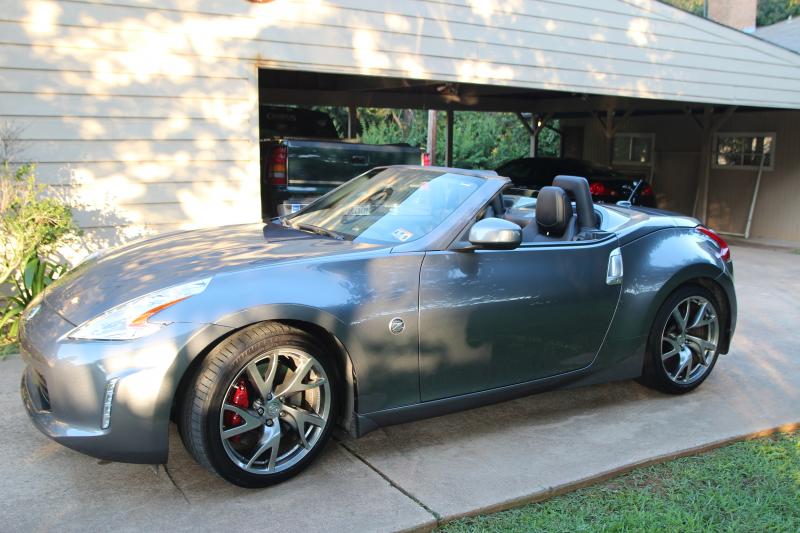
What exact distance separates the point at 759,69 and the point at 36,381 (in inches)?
462

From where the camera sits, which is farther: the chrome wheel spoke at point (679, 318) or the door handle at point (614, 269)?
the chrome wheel spoke at point (679, 318)

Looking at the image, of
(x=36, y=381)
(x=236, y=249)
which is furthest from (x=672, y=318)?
(x=36, y=381)

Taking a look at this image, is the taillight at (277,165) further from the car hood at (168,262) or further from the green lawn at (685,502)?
the green lawn at (685,502)

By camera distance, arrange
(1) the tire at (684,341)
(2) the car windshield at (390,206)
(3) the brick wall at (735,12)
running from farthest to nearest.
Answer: (3) the brick wall at (735,12)
(1) the tire at (684,341)
(2) the car windshield at (390,206)

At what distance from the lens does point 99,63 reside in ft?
20.3

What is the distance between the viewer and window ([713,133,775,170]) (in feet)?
50.6

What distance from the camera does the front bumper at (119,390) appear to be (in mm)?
2971

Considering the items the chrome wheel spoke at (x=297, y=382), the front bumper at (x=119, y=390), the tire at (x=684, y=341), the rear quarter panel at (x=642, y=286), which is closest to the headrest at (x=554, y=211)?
the rear quarter panel at (x=642, y=286)

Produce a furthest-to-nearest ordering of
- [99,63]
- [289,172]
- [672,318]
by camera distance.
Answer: [289,172]
[99,63]
[672,318]

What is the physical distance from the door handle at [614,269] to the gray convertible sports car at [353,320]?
0.04 ft

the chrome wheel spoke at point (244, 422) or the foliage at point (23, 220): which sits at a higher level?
the foliage at point (23, 220)

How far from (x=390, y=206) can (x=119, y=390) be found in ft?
6.19

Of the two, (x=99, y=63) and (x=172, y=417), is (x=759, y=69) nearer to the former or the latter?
(x=99, y=63)

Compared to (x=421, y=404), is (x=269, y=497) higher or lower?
lower
